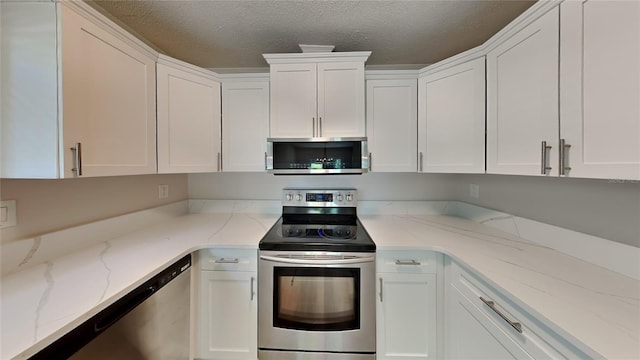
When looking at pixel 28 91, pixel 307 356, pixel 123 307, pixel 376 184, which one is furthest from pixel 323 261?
pixel 28 91

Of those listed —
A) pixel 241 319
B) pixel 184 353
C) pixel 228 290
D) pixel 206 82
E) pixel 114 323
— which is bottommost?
pixel 184 353

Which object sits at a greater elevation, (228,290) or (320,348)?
(228,290)

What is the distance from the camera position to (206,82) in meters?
1.77

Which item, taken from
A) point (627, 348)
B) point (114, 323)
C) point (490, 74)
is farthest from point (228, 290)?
point (490, 74)

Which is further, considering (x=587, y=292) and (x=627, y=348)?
(x=587, y=292)

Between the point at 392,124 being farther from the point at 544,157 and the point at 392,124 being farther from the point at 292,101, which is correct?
the point at 544,157

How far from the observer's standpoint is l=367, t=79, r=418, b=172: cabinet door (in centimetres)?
181

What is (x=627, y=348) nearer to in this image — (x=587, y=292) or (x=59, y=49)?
(x=587, y=292)

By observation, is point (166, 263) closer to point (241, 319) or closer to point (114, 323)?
point (114, 323)

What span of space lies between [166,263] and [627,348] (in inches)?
64.2

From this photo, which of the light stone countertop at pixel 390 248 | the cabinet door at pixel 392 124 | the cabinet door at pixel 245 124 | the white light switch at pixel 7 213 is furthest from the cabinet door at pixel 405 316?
the white light switch at pixel 7 213

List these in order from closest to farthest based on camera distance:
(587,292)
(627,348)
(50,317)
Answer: (627,348)
(50,317)
(587,292)

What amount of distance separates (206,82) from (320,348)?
6.55ft

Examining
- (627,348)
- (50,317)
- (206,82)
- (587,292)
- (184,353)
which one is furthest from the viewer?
(206,82)
